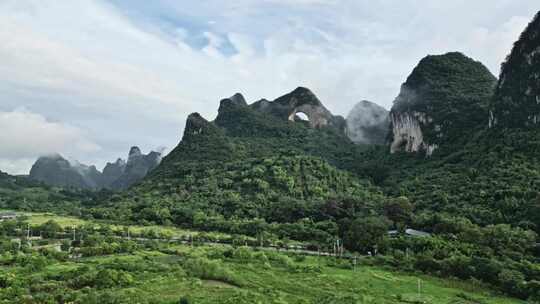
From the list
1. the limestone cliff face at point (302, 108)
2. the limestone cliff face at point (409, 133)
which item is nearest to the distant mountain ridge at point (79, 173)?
the limestone cliff face at point (302, 108)

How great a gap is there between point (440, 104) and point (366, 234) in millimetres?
49764

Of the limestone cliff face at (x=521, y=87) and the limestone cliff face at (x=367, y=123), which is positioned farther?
the limestone cliff face at (x=367, y=123)

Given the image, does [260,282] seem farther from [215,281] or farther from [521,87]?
[521,87]

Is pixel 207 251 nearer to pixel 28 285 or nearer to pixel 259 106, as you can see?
pixel 28 285

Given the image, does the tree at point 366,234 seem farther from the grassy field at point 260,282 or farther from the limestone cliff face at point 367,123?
the limestone cliff face at point 367,123

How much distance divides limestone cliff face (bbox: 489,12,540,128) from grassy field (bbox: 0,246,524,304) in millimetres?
41065

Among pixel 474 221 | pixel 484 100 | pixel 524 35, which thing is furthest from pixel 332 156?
pixel 474 221

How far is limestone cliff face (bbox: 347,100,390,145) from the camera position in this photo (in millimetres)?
146375

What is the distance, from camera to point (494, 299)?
31719mm

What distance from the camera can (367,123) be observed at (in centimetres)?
15062

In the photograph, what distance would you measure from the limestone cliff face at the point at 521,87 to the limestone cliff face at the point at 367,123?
67844 mm

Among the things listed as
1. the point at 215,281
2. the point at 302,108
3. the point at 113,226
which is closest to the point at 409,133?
the point at 302,108

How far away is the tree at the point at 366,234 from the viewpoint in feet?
158

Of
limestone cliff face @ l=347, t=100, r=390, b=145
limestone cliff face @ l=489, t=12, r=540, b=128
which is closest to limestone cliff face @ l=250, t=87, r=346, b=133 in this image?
limestone cliff face @ l=347, t=100, r=390, b=145
